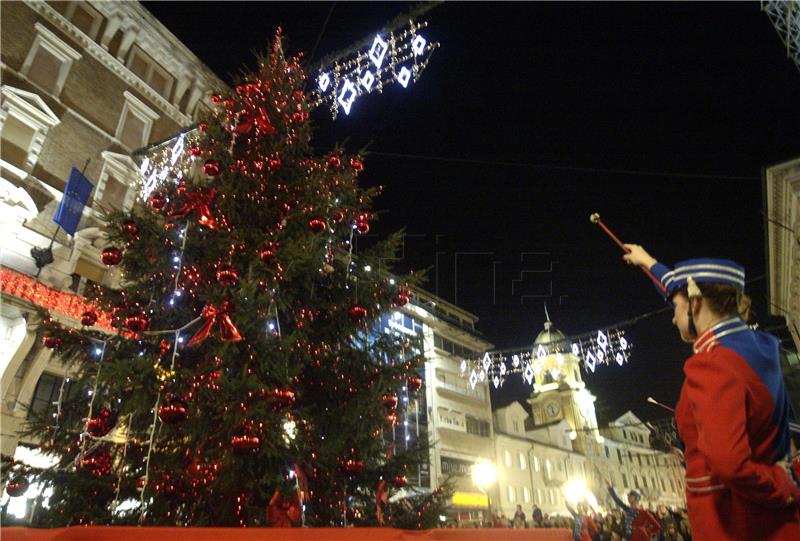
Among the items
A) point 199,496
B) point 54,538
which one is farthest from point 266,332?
point 54,538

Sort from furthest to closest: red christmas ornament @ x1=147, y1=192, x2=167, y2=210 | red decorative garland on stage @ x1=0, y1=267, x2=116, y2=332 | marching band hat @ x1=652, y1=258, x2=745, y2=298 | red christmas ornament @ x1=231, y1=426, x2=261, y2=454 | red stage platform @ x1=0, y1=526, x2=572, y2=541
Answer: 1. red decorative garland on stage @ x1=0, y1=267, x2=116, y2=332
2. red christmas ornament @ x1=147, y1=192, x2=167, y2=210
3. red christmas ornament @ x1=231, y1=426, x2=261, y2=454
4. marching band hat @ x1=652, y1=258, x2=745, y2=298
5. red stage platform @ x1=0, y1=526, x2=572, y2=541

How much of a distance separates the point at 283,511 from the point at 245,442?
32.2 inches

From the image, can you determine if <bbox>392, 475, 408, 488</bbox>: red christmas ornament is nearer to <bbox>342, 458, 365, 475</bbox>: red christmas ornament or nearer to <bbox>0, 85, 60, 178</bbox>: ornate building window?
<bbox>342, 458, 365, 475</bbox>: red christmas ornament

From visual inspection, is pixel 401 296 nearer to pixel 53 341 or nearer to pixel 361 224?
pixel 361 224

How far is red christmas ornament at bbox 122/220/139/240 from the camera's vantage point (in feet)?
18.2

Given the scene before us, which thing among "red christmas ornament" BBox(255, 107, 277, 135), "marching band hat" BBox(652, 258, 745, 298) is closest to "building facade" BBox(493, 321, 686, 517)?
"red christmas ornament" BBox(255, 107, 277, 135)

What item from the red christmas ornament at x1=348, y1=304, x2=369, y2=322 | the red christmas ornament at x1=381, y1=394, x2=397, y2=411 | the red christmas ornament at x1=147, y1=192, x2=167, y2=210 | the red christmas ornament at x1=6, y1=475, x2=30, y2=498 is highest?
the red christmas ornament at x1=147, y1=192, x2=167, y2=210

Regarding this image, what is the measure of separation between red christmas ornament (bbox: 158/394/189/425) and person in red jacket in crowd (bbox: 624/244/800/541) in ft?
13.7

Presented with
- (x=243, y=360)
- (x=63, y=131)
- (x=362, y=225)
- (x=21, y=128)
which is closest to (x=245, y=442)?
(x=243, y=360)

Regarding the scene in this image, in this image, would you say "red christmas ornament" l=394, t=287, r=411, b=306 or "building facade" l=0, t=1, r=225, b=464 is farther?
"building facade" l=0, t=1, r=225, b=464

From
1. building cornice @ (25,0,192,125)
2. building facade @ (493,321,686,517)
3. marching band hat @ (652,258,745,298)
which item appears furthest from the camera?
building facade @ (493,321,686,517)

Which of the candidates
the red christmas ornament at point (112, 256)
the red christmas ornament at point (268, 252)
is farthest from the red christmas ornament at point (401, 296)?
the red christmas ornament at point (112, 256)

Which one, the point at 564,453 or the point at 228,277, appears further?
the point at 564,453

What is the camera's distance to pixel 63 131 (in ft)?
49.5
